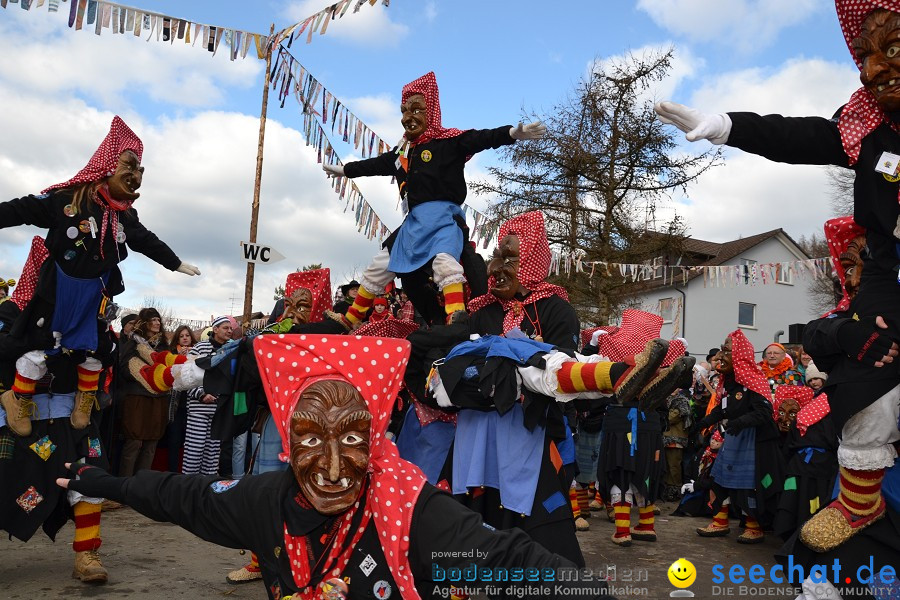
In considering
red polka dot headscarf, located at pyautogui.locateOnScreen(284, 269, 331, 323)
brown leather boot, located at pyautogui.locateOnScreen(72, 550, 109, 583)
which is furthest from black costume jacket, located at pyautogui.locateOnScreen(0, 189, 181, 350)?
red polka dot headscarf, located at pyautogui.locateOnScreen(284, 269, 331, 323)

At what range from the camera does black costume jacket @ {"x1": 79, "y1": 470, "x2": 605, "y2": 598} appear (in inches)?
88.4

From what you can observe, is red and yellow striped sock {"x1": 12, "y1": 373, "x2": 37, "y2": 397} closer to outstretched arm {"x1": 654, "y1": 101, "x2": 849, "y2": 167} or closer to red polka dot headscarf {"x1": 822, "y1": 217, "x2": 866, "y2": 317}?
outstretched arm {"x1": 654, "y1": 101, "x2": 849, "y2": 167}

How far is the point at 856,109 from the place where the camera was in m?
2.85

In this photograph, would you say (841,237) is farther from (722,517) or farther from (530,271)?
(722,517)

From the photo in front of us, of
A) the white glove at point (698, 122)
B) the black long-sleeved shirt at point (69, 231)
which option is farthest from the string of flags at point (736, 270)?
the white glove at point (698, 122)

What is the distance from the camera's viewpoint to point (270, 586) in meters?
2.56

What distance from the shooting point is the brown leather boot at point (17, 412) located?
4371mm

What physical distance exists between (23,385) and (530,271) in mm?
3199

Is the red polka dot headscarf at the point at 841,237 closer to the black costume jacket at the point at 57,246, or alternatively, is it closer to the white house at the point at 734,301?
the black costume jacket at the point at 57,246

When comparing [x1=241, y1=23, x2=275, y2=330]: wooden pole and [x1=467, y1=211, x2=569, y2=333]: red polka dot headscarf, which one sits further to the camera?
[x1=241, y1=23, x2=275, y2=330]: wooden pole

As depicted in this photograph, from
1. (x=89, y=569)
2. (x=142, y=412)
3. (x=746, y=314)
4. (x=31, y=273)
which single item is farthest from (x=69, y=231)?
(x=746, y=314)

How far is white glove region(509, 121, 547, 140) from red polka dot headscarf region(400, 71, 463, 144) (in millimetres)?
599

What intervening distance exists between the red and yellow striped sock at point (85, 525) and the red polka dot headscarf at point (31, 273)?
4.32 feet

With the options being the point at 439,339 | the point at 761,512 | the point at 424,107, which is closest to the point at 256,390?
the point at 439,339
